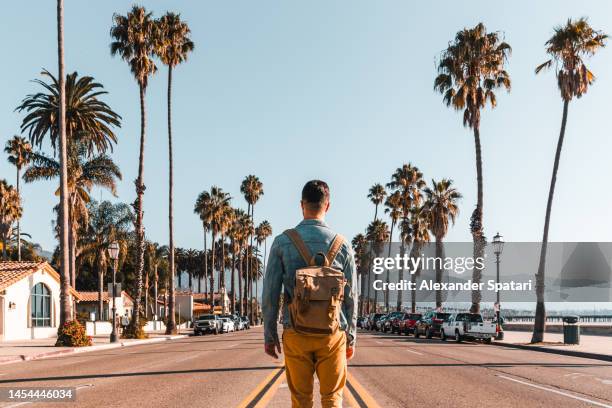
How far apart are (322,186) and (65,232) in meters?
25.3

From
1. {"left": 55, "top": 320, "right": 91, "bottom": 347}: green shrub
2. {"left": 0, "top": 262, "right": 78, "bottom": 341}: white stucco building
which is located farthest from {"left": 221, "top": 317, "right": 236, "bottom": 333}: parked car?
{"left": 55, "top": 320, "right": 91, "bottom": 347}: green shrub

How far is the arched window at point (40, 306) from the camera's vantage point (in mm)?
40000

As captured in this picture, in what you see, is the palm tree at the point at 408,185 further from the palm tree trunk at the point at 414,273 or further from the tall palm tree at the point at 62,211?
the tall palm tree at the point at 62,211

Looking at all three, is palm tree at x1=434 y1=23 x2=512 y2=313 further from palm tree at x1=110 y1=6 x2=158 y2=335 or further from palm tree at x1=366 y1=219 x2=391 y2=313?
palm tree at x1=366 y1=219 x2=391 y2=313

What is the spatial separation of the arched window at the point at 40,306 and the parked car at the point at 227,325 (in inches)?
620

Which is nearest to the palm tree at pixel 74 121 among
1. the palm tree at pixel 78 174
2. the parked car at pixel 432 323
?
the palm tree at pixel 78 174

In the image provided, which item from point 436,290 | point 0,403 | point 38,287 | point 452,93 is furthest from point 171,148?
point 0,403

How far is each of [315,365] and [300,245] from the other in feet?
2.69

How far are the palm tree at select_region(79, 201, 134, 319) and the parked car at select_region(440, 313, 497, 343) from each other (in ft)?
142

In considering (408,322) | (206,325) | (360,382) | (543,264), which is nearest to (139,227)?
(206,325)

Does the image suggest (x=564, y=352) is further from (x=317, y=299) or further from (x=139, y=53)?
(x=139, y=53)

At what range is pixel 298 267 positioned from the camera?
477cm

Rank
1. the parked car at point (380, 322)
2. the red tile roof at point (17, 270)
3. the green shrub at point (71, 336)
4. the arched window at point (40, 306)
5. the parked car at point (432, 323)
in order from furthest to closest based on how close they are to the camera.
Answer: the parked car at point (380, 322) → the arched window at point (40, 306) → the parked car at point (432, 323) → the red tile roof at point (17, 270) → the green shrub at point (71, 336)

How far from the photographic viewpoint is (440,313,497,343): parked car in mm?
32875
